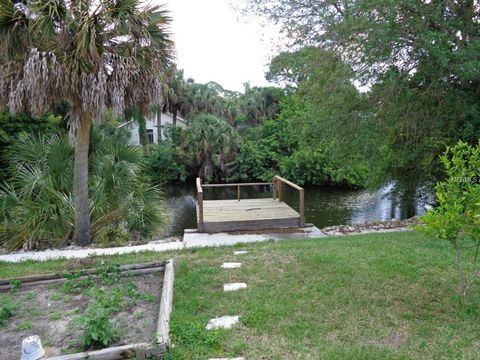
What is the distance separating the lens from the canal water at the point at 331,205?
13.5 metres

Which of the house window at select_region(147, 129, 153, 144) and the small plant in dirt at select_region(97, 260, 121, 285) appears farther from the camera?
the house window at select_region(147, 129, 153, 144)

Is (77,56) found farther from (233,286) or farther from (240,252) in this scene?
(233,286)

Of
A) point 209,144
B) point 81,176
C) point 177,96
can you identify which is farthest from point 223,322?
point 177,96

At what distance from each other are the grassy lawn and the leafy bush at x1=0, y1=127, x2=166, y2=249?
1537mm

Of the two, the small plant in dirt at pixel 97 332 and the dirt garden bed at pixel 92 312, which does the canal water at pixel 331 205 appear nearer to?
the dirt garden bed at pixel 92 312

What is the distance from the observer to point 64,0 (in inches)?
231

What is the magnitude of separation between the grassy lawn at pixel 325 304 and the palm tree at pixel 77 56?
8.52 ft

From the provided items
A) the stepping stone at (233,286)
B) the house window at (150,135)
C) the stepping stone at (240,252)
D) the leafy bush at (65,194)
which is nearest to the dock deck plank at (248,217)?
the leafy bush at (65,194)

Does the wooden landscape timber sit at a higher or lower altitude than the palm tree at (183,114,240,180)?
→ lower

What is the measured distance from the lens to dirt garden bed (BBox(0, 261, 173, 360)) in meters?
2.68

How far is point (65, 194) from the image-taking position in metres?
7.21

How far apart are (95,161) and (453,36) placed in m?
7.29

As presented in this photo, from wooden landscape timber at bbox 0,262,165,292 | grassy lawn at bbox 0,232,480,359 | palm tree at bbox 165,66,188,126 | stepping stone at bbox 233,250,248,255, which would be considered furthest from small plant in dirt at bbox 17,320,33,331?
palm tree at bbox 165,66,188,126

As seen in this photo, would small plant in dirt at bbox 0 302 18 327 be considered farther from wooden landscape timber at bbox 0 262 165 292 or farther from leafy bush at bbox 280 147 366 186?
leafy bush at bbox 280 147 366 186
